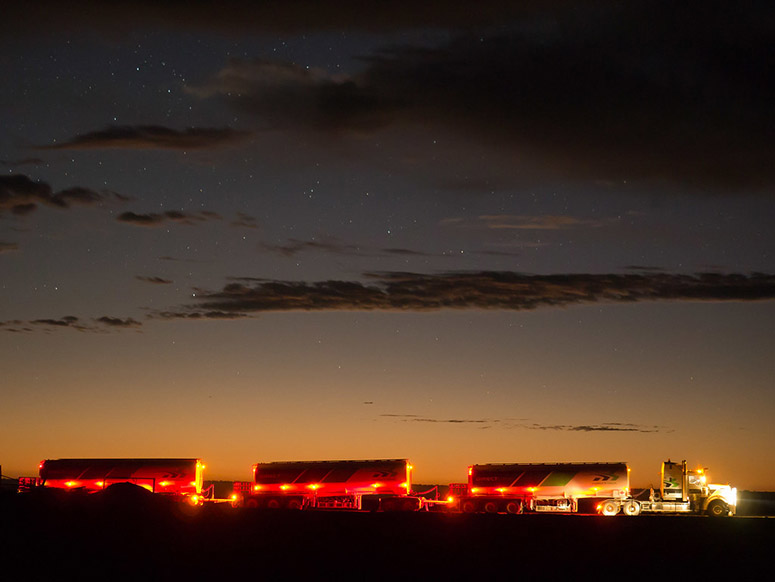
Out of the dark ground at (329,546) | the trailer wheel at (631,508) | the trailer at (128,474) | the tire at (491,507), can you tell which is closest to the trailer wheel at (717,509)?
the trailer wheel at (631,508)

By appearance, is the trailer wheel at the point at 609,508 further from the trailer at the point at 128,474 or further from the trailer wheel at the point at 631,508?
the trailer at the point at 128,474

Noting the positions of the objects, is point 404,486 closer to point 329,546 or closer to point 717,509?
point 717,509

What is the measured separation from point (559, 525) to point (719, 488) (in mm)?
20429

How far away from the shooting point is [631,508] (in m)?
55.5

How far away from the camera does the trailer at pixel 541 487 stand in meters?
57.0

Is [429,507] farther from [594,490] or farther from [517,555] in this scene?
[517,555]

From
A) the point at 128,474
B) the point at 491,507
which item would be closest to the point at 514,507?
the point at 491,507

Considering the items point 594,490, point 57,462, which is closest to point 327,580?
point 594,490

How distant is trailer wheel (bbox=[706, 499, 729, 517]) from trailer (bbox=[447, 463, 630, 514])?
492 centimetres

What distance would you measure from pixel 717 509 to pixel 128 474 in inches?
1463

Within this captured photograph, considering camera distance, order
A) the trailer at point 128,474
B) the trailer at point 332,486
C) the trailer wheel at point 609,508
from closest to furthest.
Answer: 1. the trailer wheel at point 609,508
2. the trailer at point 332,486
3. the trailer at point 128,474

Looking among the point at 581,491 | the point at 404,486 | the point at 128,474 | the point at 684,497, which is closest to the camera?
the point at 684,497

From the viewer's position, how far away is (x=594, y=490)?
187ft

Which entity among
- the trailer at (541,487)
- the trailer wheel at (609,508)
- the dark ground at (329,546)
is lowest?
the dark ground at (329,546)
